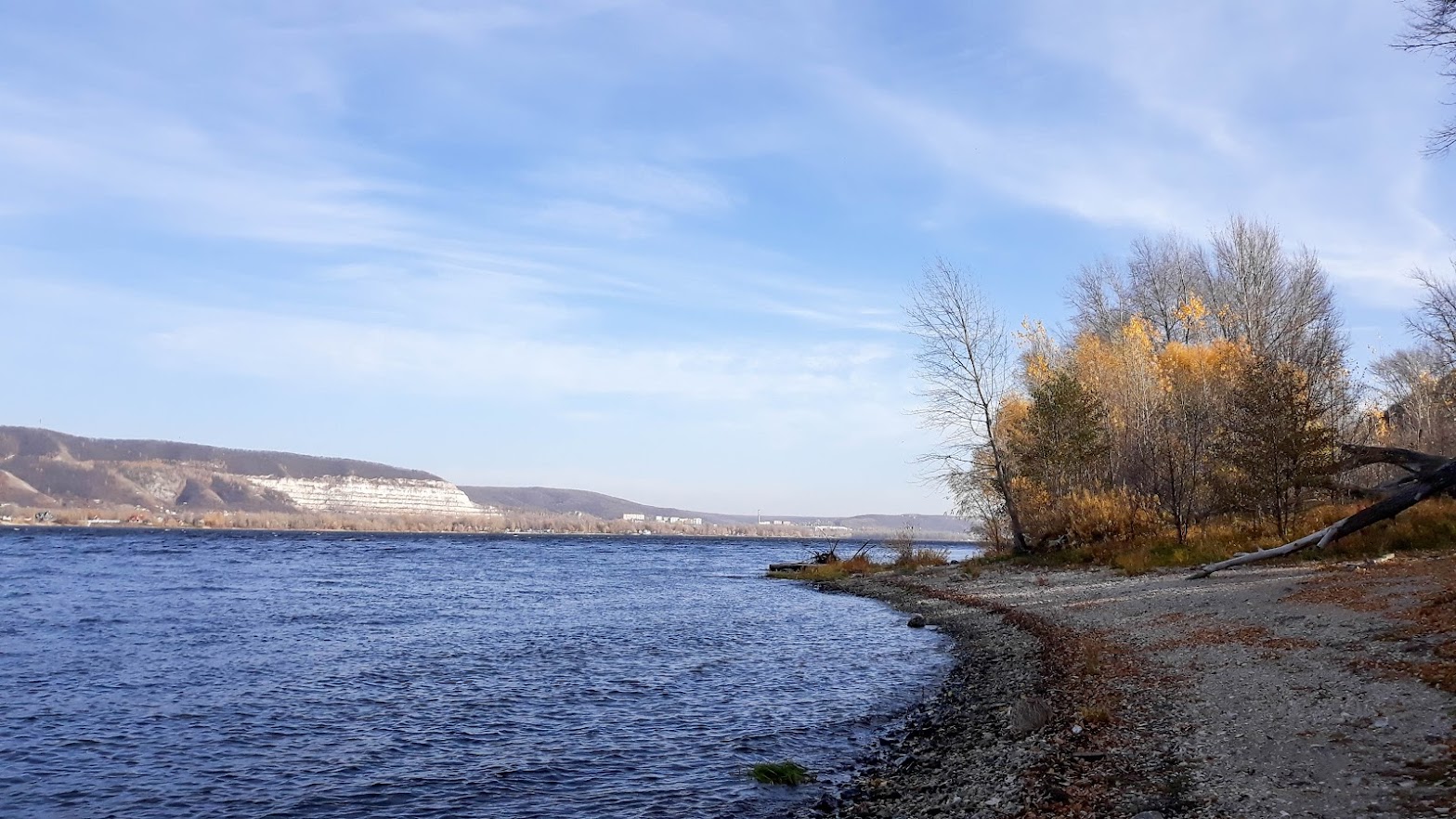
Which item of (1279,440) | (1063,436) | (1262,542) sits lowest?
(1262,542)

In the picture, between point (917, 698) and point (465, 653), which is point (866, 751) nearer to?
point (917, 698)

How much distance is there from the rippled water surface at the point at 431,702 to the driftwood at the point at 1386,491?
370 inches

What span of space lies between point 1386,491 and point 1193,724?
55.0 ft

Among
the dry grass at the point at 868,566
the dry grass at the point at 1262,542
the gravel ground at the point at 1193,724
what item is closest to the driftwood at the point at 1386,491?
the gravel ground at the point at 1193,724

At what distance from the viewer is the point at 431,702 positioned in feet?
62.7

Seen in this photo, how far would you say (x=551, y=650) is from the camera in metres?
26.7

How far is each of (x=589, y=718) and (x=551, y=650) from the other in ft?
31.4

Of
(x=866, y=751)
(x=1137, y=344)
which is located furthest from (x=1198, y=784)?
(x=1137, y=344)

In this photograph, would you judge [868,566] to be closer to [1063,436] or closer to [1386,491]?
[1063,436]

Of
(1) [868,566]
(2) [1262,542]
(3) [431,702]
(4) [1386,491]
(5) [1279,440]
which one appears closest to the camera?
(3) [431,702]

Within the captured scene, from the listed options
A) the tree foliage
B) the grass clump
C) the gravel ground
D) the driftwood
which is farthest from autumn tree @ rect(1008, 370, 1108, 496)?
the grass clump

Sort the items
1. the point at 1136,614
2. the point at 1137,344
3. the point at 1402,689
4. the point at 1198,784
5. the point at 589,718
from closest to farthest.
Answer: the point at 1198,784 < the point at 1402,689 < the point at 589,718 < the point at 1136,614 < the point at 1137,344

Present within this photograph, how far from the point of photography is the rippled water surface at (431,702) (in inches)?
505

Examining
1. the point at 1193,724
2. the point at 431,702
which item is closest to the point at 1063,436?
the point at 431,702
